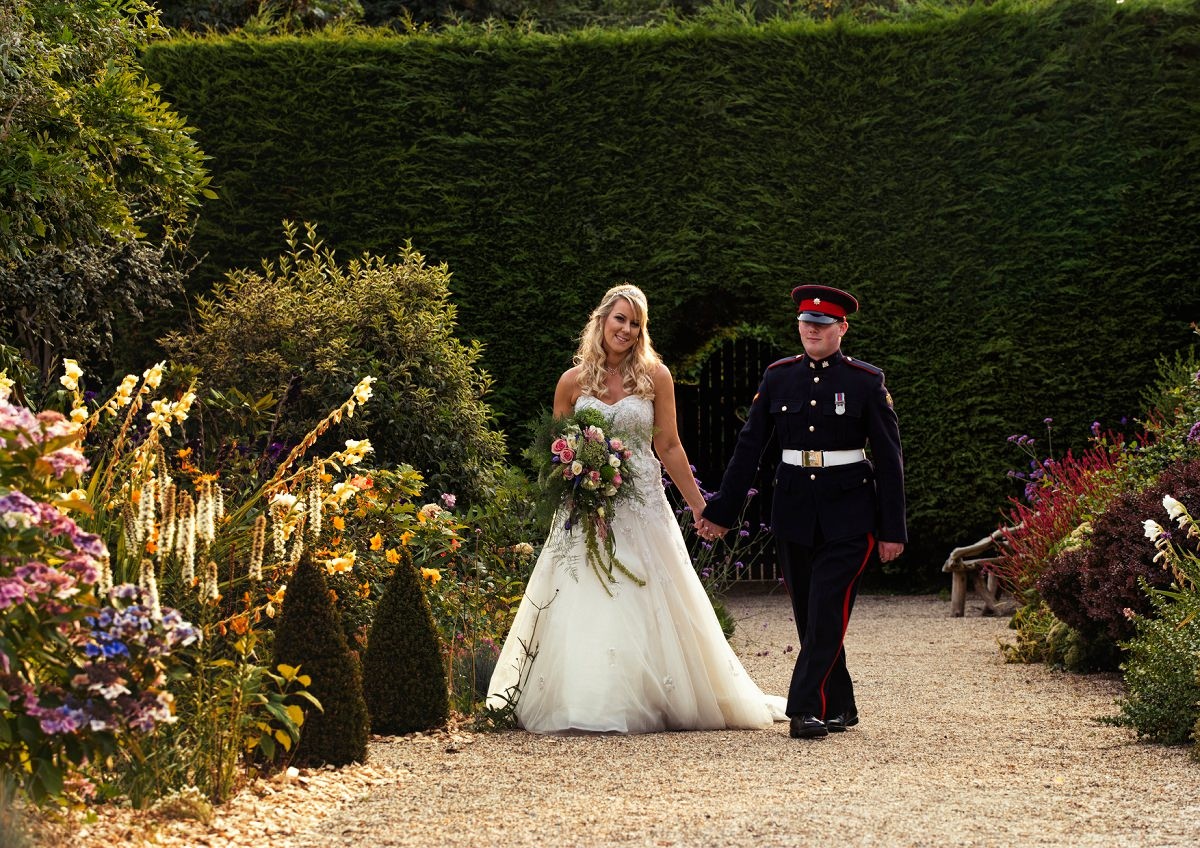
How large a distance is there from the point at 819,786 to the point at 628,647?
1337 mm

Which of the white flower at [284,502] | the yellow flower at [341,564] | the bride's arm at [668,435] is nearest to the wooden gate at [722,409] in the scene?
the bride's arm at [668,435]

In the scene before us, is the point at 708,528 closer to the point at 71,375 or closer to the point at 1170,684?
the point at 1170,684

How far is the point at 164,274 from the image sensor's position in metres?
9.91

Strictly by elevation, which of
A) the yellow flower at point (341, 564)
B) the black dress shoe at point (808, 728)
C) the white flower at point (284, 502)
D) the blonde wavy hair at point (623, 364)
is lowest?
the black dress shoe at point (808, 728)

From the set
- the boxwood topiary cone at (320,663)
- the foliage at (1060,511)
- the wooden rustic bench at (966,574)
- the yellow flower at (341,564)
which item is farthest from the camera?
the wooden rustic bench at (966,574)

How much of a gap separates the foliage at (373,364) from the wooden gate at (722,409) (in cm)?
395

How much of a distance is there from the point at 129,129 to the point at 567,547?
3351 mm

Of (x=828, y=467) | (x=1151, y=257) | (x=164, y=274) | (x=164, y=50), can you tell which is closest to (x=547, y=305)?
(x=164, y=274)

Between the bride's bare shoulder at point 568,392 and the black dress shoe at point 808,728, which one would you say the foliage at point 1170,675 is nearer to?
the black dress shoe at point 808,728

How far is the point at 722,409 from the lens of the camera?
12.4 metres

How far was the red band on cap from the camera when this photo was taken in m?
5.95

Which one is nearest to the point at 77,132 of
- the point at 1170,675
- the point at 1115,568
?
the point at 1115,568

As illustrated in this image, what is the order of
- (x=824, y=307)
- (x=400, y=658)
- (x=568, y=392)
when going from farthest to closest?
1. (x=568, y=392)
2. (x=824, y=307)
3. (x=400, y=658)

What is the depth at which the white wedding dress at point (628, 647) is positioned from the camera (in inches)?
226
